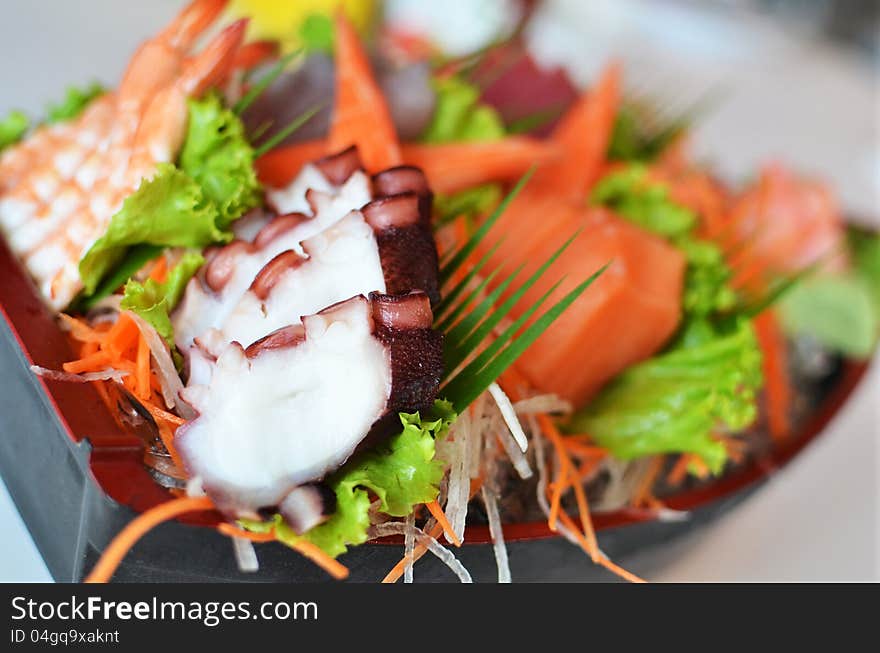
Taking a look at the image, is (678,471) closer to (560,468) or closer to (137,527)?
(560,468)

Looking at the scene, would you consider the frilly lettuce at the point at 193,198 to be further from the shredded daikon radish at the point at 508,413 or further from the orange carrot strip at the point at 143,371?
the shredded daikon radish at the point at 508,413

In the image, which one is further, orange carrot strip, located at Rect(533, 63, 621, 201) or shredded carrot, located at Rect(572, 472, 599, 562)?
orange carrot strip, located at Rect(533, 63, 621, 201)

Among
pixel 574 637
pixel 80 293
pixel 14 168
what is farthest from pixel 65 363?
pixel 574 637

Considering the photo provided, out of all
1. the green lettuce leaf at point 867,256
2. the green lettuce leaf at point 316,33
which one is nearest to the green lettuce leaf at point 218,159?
the green lettuce leaf at point 316,33

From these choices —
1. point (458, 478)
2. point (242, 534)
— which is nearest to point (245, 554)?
point (242, 534)

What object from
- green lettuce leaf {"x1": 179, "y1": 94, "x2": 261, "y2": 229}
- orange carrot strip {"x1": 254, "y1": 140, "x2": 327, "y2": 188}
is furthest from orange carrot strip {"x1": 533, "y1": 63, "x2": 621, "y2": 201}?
green lettuce leaf {"x1": 179, "y1": 94, "x2": 261, "y2": 229}

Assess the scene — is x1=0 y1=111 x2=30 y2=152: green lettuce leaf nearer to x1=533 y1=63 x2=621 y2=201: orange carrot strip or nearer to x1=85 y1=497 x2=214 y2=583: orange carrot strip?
x1=85 y1=497 x2=214 y2=583: orange carrot strip
